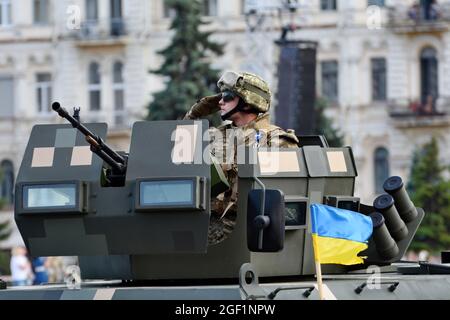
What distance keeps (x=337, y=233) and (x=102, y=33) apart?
50.0 m

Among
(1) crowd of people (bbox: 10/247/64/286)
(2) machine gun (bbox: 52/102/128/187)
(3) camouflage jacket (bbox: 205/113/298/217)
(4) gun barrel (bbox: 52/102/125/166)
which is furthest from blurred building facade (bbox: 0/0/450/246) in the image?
(4) gun barrel (bbox: 52/102/125/166)

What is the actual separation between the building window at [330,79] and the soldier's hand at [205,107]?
4675 centimetres

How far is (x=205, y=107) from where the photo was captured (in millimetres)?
14648

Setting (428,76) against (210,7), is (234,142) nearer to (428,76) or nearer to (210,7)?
(428,76)

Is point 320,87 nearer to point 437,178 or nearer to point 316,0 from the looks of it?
point 316,0

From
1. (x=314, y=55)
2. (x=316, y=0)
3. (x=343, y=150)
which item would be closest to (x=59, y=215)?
(x=343, y=150)

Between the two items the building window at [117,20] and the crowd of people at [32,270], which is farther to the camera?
the building window at [117,20]

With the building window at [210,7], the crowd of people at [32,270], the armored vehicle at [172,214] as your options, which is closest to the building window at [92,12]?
the building window at [210,7]

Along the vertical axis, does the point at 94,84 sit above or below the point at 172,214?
below

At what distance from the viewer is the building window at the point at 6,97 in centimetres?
6341

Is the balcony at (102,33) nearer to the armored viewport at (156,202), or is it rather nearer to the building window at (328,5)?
the building window at (328,5)

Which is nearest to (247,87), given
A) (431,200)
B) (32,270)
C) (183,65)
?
(32,270)

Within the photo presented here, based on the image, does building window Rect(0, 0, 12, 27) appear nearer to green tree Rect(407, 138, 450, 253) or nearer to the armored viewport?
green tree Rect(407, 138, 450, 253)

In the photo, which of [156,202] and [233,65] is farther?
[233,65]
